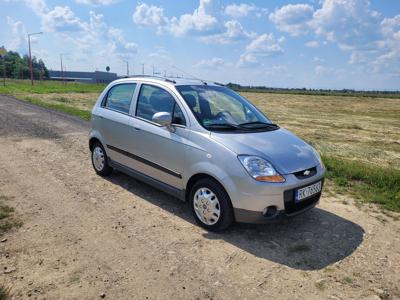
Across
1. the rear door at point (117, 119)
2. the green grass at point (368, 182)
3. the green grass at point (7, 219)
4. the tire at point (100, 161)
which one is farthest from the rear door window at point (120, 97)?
the green grass at point (368, 182)

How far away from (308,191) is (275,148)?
0.67 meters

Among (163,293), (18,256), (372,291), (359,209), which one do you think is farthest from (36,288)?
(359,209)

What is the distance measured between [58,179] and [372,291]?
5028mm

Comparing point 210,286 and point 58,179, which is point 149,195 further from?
point 210,286

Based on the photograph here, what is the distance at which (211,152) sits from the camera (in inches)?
167

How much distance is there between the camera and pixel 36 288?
10.3ft

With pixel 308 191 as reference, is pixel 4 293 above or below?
below

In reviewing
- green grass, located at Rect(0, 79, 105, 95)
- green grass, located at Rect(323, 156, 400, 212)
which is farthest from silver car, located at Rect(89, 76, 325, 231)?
green grass, located at Rect(0, 79, 105, 95)

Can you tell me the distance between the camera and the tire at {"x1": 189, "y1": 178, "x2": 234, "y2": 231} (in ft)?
13.7

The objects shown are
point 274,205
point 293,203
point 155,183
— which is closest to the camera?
point 274,205

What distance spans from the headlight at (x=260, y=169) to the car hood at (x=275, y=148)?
59mm

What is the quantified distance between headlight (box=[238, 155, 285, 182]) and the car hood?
6cm

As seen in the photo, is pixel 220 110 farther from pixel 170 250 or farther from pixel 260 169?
pixel 170 250

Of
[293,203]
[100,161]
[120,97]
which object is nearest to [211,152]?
[293,203]
